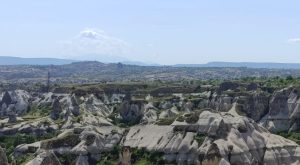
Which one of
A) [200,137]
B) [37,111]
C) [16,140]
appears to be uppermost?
[200,137]

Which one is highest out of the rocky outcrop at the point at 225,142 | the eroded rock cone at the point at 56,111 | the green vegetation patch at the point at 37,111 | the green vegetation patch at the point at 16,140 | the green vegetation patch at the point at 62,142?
the rocky outcrop at the point at 225,142

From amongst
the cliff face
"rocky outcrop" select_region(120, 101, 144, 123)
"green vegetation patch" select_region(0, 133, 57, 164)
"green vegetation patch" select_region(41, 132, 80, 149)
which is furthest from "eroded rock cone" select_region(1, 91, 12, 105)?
"green vegetation patch" select_region(41, 132, 80, 149)

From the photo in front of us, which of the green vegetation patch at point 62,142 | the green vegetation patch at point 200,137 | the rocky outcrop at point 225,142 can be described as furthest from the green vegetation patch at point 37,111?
the green vegetation patch at point 200,137

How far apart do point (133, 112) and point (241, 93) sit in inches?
1077

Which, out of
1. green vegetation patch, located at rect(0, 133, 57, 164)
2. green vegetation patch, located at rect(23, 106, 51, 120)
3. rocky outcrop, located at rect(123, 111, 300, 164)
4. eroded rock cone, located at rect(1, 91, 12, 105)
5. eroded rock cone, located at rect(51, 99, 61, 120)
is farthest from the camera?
eroded rock cone, located at rect(1, 91, 12, 105)

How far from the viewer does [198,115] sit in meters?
105

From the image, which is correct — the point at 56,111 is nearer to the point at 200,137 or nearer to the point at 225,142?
the point at 200,137

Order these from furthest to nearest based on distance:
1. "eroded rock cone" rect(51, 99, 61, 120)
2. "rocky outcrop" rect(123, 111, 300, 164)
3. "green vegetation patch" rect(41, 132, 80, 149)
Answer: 1. "eroded rock cone" rect(51, 99, 61, 120)
2. "green vegetation patch" rect(41, 132, 80, 149)
3. "rocky outcrop" rect(123, 111, 300, 164)

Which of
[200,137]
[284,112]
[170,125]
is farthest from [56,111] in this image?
[200,137]

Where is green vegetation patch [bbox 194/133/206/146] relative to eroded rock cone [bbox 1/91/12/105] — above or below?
above

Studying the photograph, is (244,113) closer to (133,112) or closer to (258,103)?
(258,103)

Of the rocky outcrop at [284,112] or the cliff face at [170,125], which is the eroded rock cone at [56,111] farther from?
the rocky outcrop at [284,112]

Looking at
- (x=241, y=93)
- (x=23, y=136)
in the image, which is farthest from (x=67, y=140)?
(x=241, y=93)

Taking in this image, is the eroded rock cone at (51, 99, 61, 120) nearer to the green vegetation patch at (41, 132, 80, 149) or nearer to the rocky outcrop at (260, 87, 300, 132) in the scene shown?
the green vegetation patch at (41, 132, 80, 149)
